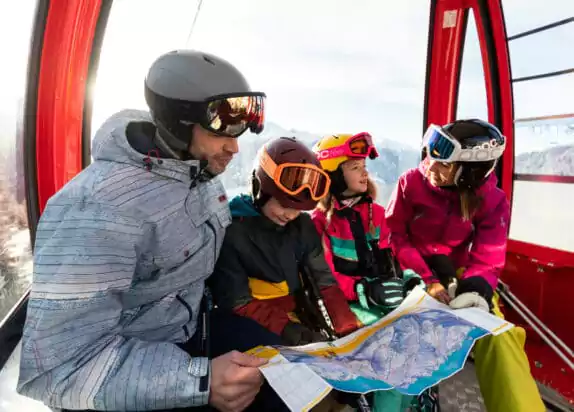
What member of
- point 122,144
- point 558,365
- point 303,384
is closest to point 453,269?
point 558,365

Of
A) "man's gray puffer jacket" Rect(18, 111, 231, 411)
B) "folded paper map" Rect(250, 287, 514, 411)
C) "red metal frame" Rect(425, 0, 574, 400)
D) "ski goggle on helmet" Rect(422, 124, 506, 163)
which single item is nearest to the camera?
"man's gray puffer jacket" Rect(18, 111, 231, 411)

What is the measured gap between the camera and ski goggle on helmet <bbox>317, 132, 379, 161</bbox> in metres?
2.10

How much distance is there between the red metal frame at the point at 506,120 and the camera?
251cm

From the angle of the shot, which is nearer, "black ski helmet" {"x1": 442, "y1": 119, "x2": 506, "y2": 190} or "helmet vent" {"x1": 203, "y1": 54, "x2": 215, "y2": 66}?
"helmet vent" {"x1": 203, "y1": 54, "x2": 215, "y2": 66}

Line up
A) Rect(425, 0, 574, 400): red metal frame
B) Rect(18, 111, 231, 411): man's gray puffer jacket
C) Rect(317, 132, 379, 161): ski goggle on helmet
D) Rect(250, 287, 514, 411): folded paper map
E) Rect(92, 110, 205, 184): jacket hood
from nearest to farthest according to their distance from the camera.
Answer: Rect(18, 111, 231, 411): man's gray puffer jacket, Rect(250, 287, 514, 411): folded paper map, Rect(92, 110, 205, 184): jacket hood, Rect(317, 132, 379, 161): ski goggle on helmet, Rect(425, 0, 574, 400): red metal frame

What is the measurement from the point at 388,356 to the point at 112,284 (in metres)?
0.82

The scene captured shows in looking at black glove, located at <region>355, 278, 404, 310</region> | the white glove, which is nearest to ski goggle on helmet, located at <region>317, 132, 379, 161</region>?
black glove, located at <region>355, 278, 404, 310</region>

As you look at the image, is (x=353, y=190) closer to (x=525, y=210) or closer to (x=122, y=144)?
(x=122, y=144)

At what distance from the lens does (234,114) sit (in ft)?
3.92

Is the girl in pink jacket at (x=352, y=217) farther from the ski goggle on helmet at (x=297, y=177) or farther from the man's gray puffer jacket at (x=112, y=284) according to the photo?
the man's gray puffer jacket at (x=112, y=284)

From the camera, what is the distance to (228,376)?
98cm

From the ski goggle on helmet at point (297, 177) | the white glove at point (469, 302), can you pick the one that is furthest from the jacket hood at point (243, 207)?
the white glove at point (469, 302)

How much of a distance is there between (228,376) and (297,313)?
35.8 inches

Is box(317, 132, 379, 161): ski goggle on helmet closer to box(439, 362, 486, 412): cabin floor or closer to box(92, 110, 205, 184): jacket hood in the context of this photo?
box(92, 110, 205, 184): jacket hood
